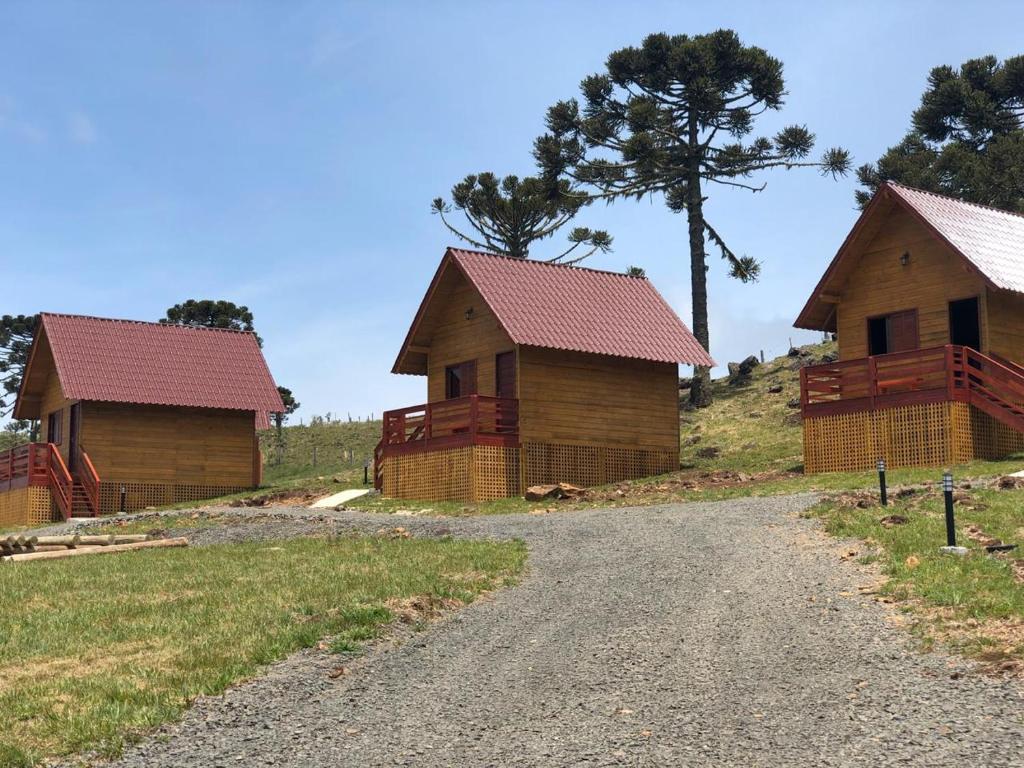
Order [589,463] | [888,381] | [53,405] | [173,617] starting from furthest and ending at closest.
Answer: [53,405] → [589,463] → [888,381] → [173,617]

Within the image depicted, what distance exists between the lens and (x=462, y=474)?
3052cm

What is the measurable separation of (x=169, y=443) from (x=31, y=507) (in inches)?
173

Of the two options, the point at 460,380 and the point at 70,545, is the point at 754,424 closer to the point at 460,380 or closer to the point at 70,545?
the point at 460,380

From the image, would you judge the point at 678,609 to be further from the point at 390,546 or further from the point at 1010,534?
the point at 390,546

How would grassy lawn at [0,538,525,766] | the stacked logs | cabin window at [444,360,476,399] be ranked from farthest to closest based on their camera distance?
cabin window at [444,360,476,399]
the stacked logs
grassy lawn at [0,538,525,766]

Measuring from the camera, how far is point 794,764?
342 inches

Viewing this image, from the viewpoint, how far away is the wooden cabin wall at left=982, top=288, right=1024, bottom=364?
2827 centimetres

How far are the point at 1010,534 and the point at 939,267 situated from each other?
47.1 ft

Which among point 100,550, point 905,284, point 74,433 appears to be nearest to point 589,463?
point 905,284

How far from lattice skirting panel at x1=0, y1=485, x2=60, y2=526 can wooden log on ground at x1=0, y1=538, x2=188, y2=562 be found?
16798 millimetres

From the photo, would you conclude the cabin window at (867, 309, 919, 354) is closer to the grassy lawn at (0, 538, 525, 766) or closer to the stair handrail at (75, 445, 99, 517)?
the grassy lawn at (0, 538, 525, 766)

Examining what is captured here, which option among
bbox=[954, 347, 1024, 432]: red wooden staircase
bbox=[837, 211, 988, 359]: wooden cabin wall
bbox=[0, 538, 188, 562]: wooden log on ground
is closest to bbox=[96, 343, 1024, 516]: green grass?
bbox=[954, 347, 1024, 432]: red wooden staircase

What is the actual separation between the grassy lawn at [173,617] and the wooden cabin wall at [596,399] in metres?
11.4

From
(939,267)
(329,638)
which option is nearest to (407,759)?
(329,638)
